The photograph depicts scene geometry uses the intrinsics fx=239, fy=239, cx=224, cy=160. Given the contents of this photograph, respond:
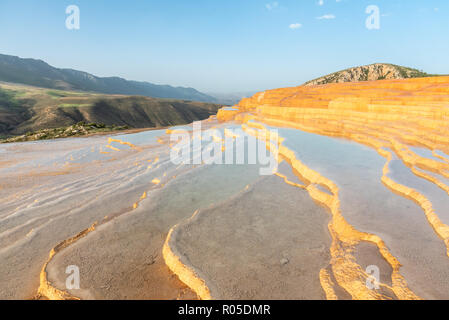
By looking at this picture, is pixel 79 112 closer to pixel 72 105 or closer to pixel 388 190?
pixel 72 105

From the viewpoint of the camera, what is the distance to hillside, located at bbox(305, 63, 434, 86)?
5733 centimetres

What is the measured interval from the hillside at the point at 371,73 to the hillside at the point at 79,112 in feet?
164

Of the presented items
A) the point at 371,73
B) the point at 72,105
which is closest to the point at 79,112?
the point at 72,105

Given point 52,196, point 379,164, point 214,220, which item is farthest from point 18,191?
point 379,164

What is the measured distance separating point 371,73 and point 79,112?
77.4 metres

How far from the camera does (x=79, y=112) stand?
6538 cm

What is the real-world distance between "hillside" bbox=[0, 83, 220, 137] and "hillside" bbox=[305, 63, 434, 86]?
164ft

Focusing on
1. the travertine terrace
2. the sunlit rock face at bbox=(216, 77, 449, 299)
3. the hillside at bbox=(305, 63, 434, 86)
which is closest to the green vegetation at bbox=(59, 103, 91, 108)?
the hillside at bbox=(305, 63, 434, 86)

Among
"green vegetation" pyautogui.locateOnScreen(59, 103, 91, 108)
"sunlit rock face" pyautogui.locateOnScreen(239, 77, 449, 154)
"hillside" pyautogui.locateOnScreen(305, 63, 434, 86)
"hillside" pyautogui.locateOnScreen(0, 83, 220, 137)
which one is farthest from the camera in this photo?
"green vegetation" pyautogui.locateOnScreen(59, 103, 91, 108)

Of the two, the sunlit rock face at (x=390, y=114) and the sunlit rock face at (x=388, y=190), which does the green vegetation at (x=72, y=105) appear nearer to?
the sunlit rock face at (x=390, y=114)

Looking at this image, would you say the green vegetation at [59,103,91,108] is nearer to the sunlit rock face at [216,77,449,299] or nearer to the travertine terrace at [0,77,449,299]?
the travertine terrace at [0,77,449,299]

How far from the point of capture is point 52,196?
570 cm

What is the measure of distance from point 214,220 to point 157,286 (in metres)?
1.48

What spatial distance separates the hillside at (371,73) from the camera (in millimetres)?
57334
